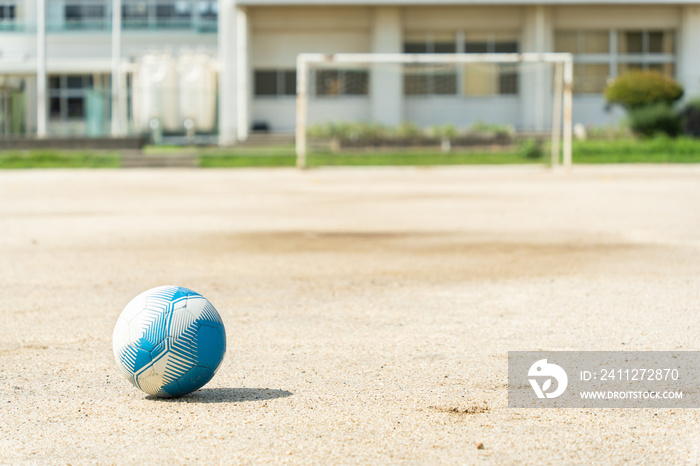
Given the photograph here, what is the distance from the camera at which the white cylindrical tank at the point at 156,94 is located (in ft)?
125

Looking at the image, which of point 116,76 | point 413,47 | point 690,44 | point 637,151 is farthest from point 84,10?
point 637,151

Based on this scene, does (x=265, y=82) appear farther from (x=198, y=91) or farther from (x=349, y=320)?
(x=349, y=320)

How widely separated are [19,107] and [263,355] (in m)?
40.1

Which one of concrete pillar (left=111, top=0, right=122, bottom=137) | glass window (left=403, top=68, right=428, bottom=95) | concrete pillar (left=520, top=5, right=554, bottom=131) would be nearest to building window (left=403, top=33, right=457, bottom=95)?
glass window (left=403, top=68, right=428, bottom=95)

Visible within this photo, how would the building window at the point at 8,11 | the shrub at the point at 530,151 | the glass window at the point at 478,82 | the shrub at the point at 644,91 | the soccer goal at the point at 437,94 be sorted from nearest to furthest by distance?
the shrub at the point at 530,151 → the shrub at the point at 644,91 → the soccer goal at the point at 437,94 → the glass window at the point at 478,82 → the building window at the point at 8,11

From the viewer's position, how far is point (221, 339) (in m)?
4.85

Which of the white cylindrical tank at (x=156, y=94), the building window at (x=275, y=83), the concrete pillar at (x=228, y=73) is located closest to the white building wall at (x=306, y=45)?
the building window at (x=275, y=83)

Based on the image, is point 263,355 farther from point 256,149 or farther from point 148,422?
point 256,149

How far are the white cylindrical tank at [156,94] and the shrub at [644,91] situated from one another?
53.1 feet

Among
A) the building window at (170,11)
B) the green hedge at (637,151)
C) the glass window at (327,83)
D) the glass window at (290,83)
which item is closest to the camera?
the green hedge at (637,151)

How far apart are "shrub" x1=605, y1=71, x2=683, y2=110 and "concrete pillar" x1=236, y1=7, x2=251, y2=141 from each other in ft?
44.8

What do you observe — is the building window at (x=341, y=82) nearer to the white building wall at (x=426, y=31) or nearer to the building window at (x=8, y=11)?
the white building wall at (x=426, y=31)

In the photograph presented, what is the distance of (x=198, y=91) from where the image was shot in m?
39.5

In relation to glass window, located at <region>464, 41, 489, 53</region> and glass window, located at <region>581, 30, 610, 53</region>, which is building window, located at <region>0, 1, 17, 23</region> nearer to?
glass window, located at <region>464, 41, 489, 53</region>
